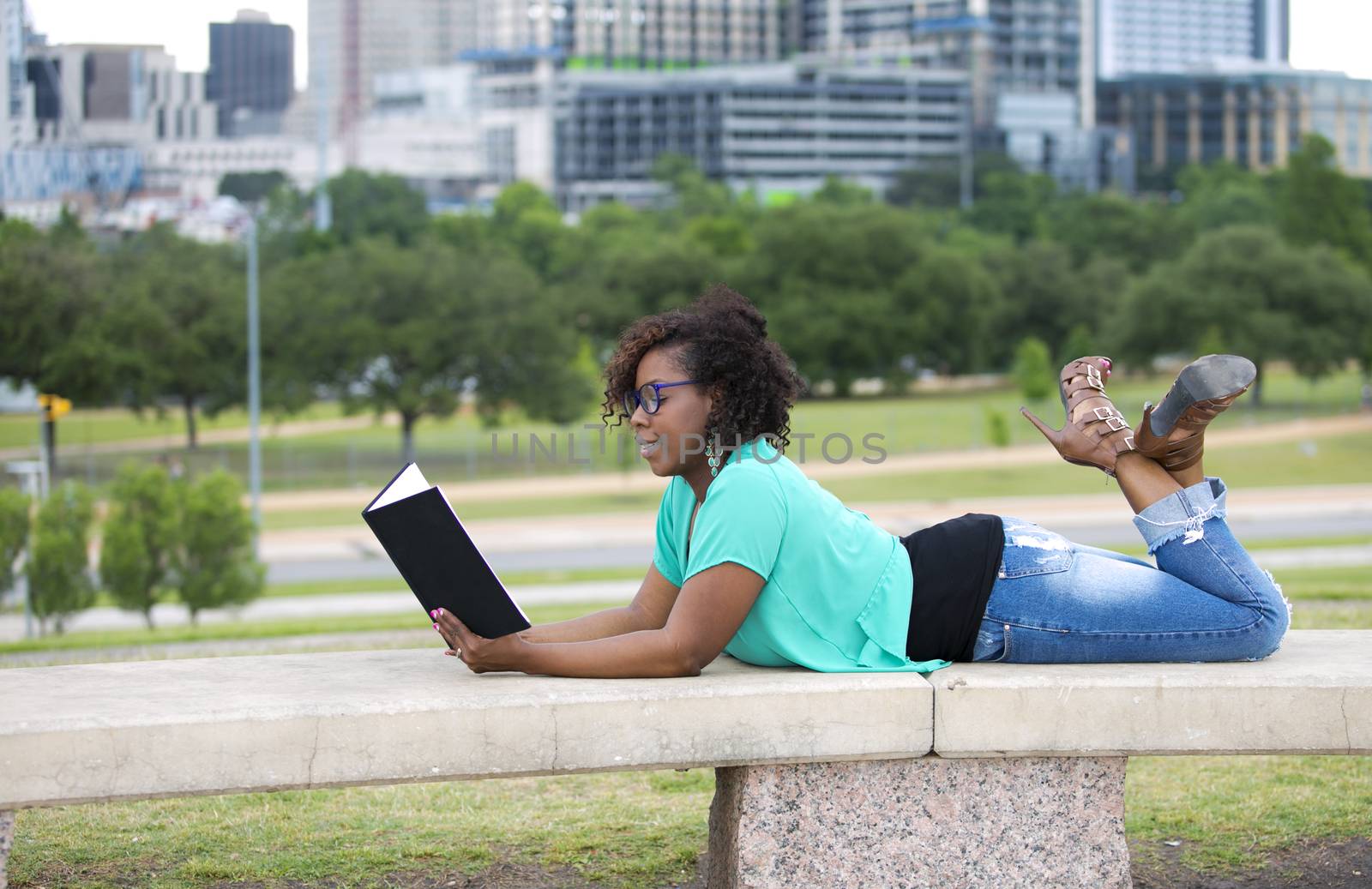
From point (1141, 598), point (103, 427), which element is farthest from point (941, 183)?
point (1141, 598)

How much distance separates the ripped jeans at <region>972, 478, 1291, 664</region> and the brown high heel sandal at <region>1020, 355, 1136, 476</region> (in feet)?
0.55

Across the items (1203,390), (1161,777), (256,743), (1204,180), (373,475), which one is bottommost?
(373,475)

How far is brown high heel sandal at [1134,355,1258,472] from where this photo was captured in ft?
11.5

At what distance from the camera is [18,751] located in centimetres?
313

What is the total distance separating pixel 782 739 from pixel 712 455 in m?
0.69

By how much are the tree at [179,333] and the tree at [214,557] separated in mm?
22203

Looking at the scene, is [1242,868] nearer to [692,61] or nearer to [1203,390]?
[1203,390]

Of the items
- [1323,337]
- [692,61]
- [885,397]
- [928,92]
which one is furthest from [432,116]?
[1323,337]

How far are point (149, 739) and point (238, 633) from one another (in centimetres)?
912

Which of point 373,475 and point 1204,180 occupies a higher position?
point 1204,180

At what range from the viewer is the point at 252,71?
527ft

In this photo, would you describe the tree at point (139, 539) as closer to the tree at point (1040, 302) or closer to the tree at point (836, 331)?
the tree at point (836, 331)

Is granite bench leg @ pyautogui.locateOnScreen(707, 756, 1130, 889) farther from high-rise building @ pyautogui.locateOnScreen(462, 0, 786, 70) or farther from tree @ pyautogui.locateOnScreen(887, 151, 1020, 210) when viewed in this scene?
high-rise building @ pyautogui.locateOnScreen(462, 0, 786, 70)

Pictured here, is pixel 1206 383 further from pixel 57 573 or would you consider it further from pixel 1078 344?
pixel 1078 344
